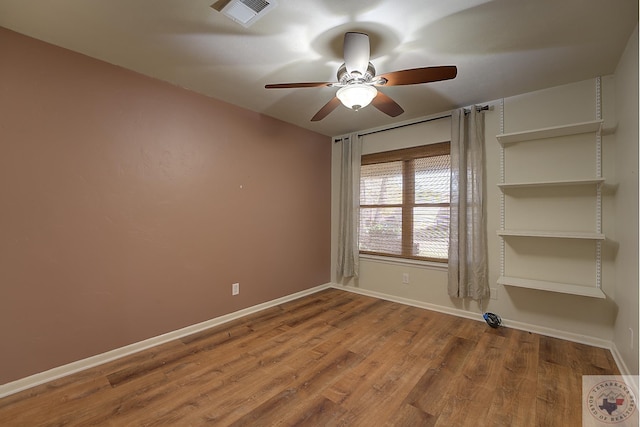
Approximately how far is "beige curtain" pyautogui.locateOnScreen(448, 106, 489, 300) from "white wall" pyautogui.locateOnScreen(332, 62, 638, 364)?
0.11 metres

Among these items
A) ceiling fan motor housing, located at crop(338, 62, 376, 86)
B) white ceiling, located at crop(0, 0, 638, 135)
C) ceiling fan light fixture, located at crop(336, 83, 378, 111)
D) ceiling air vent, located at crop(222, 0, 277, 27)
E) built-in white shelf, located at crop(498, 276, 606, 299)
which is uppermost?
white ceiling, located at crop(0, 0, 638, 135)

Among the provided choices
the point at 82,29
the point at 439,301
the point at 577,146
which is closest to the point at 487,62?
the point at 577,146

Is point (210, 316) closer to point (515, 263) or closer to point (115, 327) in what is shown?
point (115, 327)

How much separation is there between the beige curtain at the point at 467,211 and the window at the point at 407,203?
0.64 ft

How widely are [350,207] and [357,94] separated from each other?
7.39 ft

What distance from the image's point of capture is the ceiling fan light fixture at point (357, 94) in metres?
1.92

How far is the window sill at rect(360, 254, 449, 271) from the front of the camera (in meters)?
3.31

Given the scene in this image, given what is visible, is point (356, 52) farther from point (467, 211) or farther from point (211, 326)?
point (211, 326)

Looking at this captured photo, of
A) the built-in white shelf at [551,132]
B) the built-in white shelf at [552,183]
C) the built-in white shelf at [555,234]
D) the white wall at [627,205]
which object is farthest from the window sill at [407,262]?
the built-in white shelf at [551,132]

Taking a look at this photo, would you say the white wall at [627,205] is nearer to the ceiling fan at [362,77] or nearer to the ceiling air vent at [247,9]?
the ceiling fan at [362,77]

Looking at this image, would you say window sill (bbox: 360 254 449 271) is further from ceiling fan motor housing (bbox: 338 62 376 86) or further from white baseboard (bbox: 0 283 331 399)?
ceiling fan motor housing (bbox: 338 62 376 86)

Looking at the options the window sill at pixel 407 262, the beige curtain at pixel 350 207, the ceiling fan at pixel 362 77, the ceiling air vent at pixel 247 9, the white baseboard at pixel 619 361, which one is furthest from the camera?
the beige curtain at pixel 350 207

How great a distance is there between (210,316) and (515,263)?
3.26 metres

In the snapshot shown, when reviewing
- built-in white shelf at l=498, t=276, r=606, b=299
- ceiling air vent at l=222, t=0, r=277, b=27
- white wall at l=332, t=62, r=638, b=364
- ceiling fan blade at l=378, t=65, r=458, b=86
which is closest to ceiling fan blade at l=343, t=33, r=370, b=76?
ceiling fan blade at l=378, t=65, r=458, b=86
